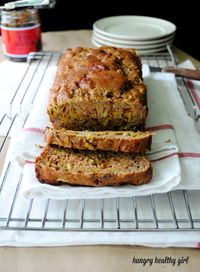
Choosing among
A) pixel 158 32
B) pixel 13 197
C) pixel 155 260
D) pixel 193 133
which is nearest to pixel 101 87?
pixel 193 133

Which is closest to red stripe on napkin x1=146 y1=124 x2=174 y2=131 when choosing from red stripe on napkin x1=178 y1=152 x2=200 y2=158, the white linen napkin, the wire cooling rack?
red stripe on napkin x1=178 y1=152 x2=200 y2=158

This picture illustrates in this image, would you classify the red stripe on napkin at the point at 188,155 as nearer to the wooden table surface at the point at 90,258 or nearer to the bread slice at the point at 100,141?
the bread slice at the point at 100,141

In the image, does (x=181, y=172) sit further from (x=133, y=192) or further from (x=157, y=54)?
(x=157, y=54)

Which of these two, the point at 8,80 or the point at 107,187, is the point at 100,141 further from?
the point at 8,80

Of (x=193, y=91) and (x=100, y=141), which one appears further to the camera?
(x=193, y=91)

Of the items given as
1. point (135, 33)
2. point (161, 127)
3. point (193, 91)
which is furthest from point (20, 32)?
point (161, 127)
